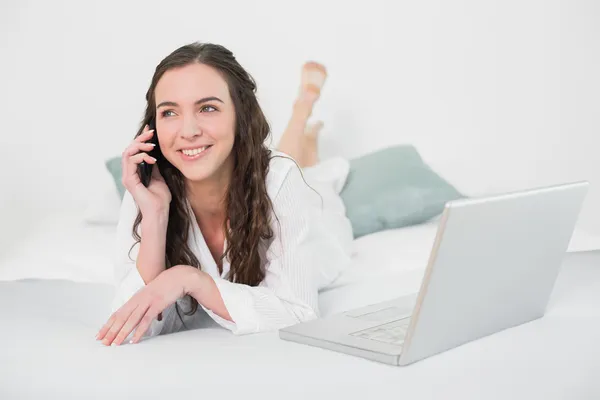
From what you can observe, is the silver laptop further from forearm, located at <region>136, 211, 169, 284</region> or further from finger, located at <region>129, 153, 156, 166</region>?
finger, located at <region>129, 153, 156, 166</region>

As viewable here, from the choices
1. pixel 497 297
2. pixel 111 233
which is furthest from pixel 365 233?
pixel 497 297

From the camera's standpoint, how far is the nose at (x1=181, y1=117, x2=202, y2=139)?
1625mm

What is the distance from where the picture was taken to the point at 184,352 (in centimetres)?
127

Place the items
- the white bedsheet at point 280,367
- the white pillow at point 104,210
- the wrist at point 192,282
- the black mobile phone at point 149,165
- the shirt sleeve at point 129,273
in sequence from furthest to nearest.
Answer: the white pillow at point 104,210
the black mobile phone at point 149,165
the shirt sleeve at point 129,273
the wrist at point 192,282
the white bedsheet at point 280,367

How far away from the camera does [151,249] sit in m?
1.62

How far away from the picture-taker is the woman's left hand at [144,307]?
1392mm

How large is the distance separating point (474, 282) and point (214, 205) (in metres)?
0.80

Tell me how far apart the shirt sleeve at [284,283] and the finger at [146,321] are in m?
0.12

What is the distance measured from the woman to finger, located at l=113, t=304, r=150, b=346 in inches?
3.4

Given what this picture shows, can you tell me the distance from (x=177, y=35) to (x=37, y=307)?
1842 mm

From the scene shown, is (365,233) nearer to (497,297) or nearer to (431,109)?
(431,109)

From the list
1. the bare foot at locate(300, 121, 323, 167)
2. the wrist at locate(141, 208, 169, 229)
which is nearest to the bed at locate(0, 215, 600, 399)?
the wrist at locate(141, 208, 169, 229)

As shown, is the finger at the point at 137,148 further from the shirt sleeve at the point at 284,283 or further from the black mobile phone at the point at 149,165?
the shirt sleeve at the point at 284,283

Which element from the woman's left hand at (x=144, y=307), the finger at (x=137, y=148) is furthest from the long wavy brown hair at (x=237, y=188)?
the woman's left hand at (x=144, y=307)
